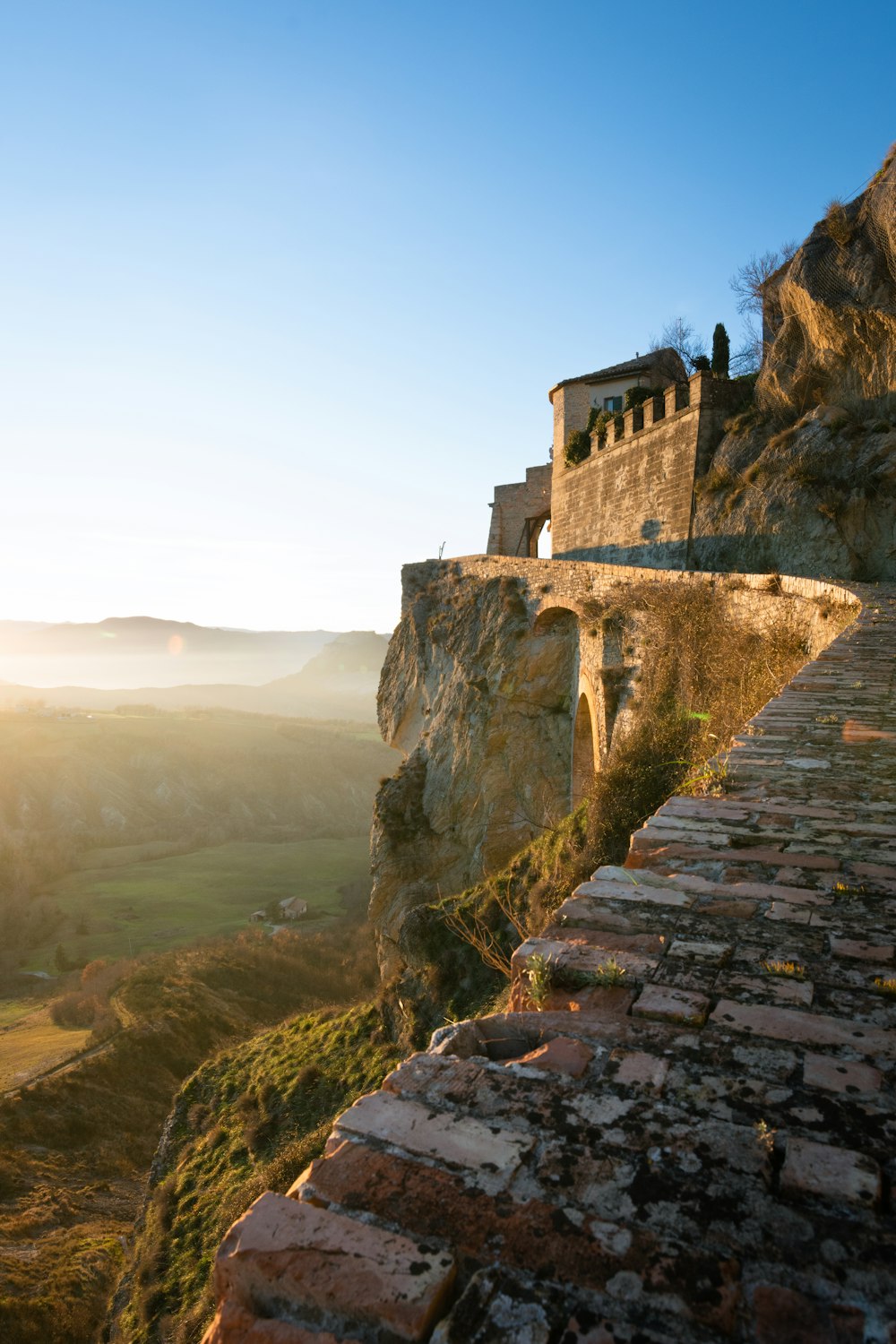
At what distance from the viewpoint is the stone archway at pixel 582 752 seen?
19156 mm

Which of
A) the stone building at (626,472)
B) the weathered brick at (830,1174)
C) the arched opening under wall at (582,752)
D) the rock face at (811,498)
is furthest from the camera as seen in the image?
the stone building at (626,472)

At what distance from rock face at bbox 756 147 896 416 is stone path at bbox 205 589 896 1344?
17087 millimetres

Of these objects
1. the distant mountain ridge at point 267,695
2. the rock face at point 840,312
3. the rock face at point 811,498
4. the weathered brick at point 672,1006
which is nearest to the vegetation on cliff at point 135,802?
the distant mountain ridge at point 267,695

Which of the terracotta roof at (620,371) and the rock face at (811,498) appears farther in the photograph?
the terracotta roof at (620,371)

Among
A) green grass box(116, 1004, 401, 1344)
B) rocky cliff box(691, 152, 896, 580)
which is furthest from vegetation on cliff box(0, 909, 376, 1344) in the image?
rocky cliff box(691, 152, 896, 580)

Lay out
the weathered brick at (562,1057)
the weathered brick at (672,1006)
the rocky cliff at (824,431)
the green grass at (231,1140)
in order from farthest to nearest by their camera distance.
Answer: the rocky cliff at (824,431), the green grass at (231,1140), the weathered brick at (672,1006), the weathered brick at (562,1057)

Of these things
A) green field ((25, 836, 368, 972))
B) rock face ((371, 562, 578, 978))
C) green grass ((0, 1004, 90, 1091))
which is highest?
rock face ((371, 562, 578, 978))

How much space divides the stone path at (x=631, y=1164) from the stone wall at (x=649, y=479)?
1814 centimetres

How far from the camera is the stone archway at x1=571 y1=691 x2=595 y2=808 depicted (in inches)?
754

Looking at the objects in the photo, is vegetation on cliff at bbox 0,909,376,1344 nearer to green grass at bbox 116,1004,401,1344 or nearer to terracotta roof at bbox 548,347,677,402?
green grass at bbox 116,1004,401,1344

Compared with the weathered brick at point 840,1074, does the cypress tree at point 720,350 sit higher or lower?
higher

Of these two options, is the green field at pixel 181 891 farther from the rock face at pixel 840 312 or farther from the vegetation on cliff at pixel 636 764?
the rock face at pixel 840 312

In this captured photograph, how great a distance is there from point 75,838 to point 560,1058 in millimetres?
78254

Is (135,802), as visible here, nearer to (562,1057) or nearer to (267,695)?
(562,1057)
